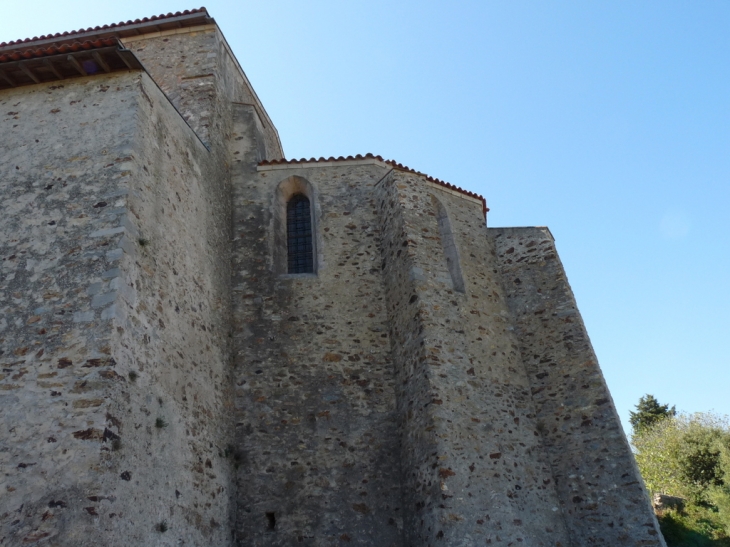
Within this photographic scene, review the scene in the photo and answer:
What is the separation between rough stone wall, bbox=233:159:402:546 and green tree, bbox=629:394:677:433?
2900 cm

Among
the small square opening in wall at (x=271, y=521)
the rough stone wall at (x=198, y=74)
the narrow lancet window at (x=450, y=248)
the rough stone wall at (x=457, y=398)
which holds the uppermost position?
the rough stone wall at (x=198, y=74)

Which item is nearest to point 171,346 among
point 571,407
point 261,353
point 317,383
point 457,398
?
point 261,353

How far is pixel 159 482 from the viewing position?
664 cm

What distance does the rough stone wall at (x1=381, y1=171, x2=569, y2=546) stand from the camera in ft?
26.1

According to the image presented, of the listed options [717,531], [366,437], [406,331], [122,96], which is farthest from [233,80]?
[717,531]

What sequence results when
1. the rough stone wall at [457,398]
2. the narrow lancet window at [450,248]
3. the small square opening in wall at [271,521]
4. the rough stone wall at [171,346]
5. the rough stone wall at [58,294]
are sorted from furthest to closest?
the narrow lancet window at [450,248] → the small square opening in wall at [271,521] → the rough stone wall at [457,398] → the rough stone wall at [171,346] → the rough stone wall at [58,294]

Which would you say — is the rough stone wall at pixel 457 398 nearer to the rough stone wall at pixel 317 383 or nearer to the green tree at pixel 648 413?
the rough stone wall at pixel 317 383

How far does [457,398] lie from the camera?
8.76 meters

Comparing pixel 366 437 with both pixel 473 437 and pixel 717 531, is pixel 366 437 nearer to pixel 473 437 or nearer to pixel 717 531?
pixel 473 437

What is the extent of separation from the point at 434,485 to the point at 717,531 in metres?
14.3

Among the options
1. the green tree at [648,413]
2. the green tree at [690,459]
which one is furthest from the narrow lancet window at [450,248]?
the green tree at [648,413]

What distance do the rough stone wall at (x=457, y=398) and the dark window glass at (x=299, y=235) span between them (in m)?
1.65

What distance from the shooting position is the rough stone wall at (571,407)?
862cm

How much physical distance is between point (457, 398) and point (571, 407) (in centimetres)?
227
